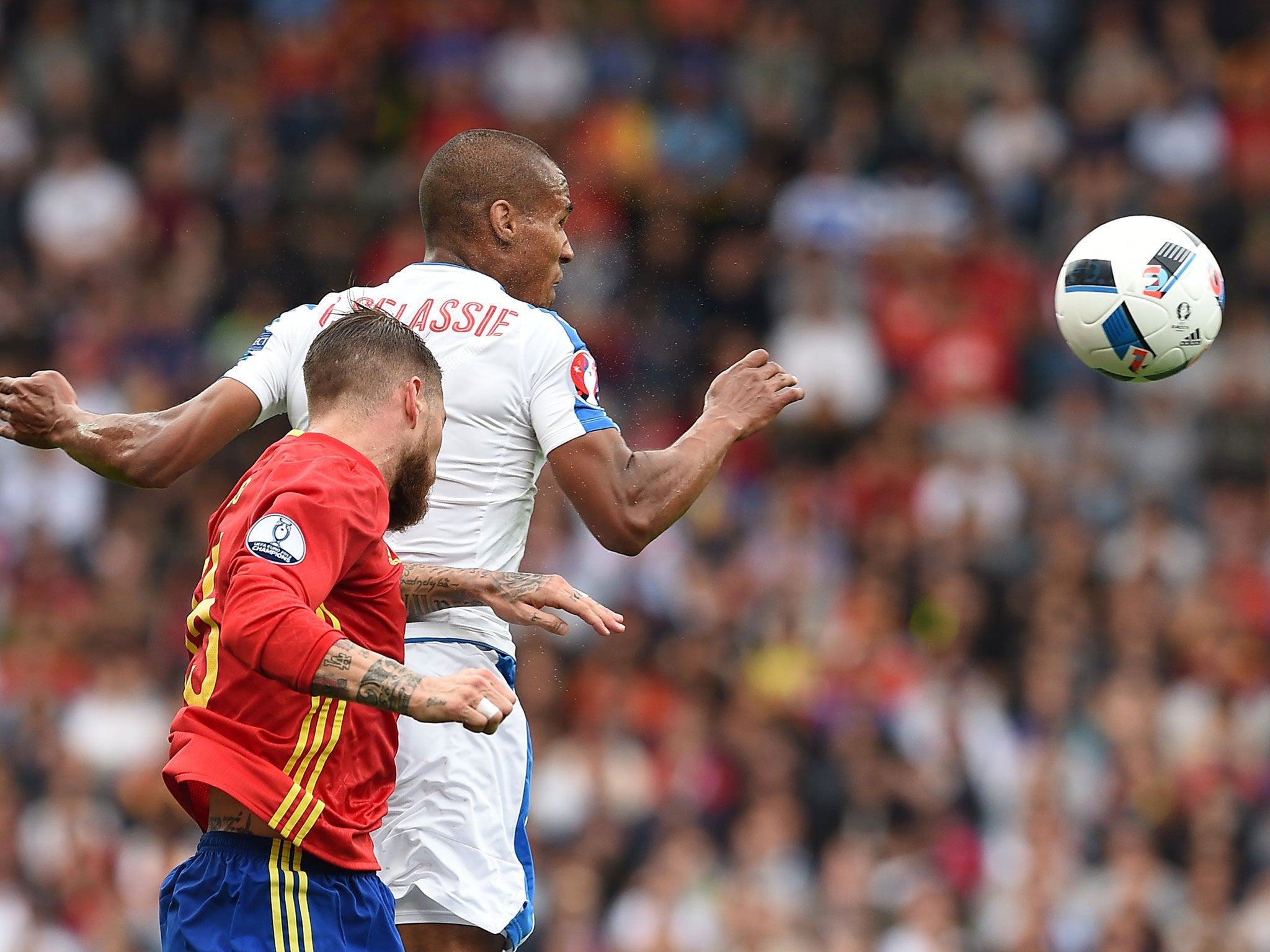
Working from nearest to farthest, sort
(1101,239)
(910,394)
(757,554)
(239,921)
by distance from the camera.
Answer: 1. (239,921)
2. (1101,239)
3. (757,554)
4. (910,394)

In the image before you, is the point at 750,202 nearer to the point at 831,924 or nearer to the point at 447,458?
the point at 831,924

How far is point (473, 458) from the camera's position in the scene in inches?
197

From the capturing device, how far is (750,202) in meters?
14.8

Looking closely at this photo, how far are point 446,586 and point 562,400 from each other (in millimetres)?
586

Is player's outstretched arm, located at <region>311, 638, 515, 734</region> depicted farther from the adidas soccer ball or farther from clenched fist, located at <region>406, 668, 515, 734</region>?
the adidas soccer ball

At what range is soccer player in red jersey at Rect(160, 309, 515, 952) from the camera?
3.88 metres

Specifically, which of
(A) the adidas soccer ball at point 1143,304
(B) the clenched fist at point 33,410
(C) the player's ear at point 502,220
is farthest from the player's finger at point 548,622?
(A) the adidas soccer ball at point 1143,304

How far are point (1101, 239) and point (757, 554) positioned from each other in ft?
21.2

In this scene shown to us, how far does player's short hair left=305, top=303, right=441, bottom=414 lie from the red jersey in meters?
0.14

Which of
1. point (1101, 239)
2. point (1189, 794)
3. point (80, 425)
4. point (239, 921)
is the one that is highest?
point (1101, 239)

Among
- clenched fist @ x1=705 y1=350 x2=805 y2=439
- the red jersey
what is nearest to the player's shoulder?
the red jersey

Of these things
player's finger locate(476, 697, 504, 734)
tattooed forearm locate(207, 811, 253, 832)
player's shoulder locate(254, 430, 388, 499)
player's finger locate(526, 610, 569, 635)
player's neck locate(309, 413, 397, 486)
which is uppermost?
player's neck locate(309, 413, 397, 486)

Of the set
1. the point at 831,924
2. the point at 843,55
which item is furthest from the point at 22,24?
the point at 831,924

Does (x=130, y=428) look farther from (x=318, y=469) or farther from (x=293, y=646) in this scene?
(x=293, y=646)
